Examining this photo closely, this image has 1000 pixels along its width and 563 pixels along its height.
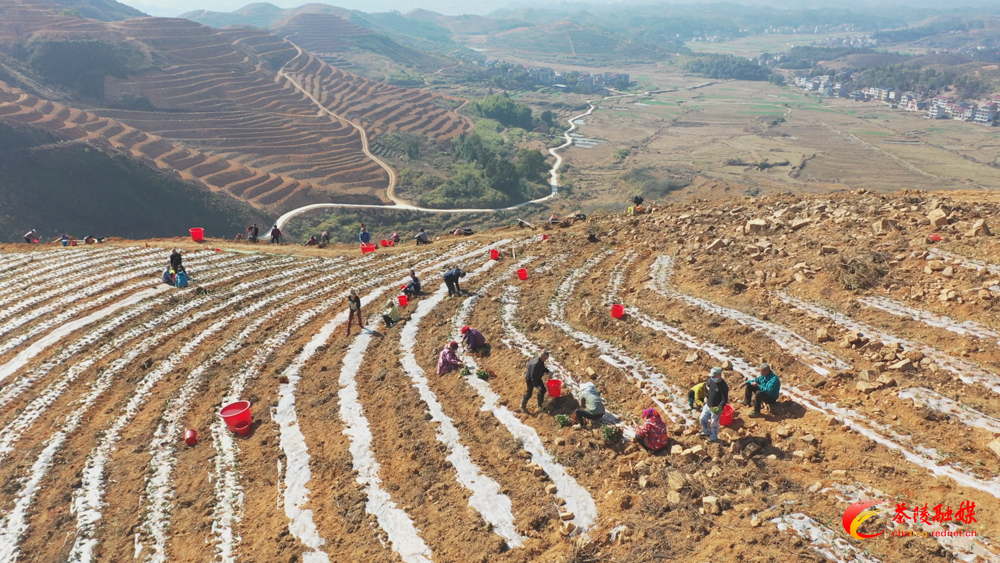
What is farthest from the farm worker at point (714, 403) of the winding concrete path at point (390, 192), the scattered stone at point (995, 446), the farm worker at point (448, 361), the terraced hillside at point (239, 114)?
the terraced hillside at point (239, 114)

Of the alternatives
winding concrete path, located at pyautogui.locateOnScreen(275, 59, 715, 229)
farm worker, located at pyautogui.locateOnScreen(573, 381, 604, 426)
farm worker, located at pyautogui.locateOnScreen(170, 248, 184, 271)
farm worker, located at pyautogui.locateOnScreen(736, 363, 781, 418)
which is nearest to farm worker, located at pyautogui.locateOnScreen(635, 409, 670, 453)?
farm worker, located at pyautogui.locateOnScreen(573, 381, 604, 426)

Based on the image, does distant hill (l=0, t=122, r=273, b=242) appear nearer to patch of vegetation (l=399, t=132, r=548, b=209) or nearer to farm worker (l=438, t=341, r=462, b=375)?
patch of vegetation (l=399, t=132, r=548, b=209)

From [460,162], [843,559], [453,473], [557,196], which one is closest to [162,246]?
[453,473]

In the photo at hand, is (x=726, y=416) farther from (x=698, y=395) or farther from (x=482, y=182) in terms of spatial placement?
(x=482, y=182)

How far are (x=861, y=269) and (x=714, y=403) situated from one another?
9567 mm

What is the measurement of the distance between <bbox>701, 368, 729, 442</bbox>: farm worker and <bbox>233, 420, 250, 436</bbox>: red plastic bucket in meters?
12.0

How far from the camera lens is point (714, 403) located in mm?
10930

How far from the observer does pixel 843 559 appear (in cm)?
759

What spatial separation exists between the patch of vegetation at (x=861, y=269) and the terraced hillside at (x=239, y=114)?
73.6 metres

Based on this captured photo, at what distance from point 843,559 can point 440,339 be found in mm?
13060

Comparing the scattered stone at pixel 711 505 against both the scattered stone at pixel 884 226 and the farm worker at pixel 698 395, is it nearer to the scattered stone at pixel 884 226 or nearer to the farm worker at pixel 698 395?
the farm worker at pixel 698 395

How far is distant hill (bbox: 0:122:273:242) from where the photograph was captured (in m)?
59.7

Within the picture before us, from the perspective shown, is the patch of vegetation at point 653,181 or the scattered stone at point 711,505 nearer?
the scattered stone at point 711,505

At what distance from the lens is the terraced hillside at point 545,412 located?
30.5ft
